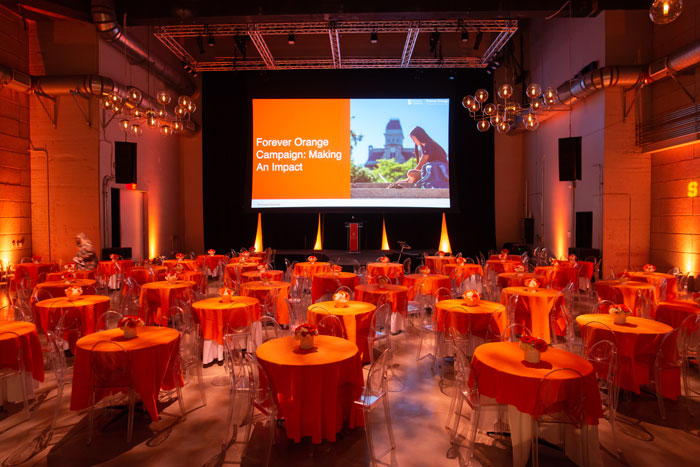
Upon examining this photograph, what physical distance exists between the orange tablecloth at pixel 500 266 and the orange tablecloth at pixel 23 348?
739 cm

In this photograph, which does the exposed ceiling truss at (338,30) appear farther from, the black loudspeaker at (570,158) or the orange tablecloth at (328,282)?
the orange tablecloth at (328,282)

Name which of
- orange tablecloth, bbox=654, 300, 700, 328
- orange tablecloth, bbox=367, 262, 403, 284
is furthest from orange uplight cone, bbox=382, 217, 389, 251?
orange tablecloth, bbox=654, 300, 700, 328

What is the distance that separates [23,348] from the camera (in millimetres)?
3967

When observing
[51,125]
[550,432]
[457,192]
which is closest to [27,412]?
[550,432]

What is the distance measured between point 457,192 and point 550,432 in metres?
10.1

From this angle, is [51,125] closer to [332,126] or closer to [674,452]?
[332,126]

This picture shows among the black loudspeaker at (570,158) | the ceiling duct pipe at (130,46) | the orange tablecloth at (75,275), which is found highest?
the ceiling duct pipe at (130,46)

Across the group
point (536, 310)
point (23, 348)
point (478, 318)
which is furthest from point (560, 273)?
point (23, 348)

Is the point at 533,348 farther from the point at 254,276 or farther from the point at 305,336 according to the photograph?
the point at 254,276

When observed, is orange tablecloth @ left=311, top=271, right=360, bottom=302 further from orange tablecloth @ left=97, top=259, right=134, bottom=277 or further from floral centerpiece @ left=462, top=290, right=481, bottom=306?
orange tablecloth @ left=97, top=259, right=134, bottom=277

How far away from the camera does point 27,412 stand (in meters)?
3.82

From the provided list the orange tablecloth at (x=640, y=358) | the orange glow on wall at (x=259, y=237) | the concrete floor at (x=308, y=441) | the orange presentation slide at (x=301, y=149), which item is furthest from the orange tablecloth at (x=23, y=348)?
the orange glow on wall at (x=259, y=237)

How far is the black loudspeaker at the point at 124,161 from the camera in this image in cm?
986

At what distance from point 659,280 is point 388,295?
465 centimetres
